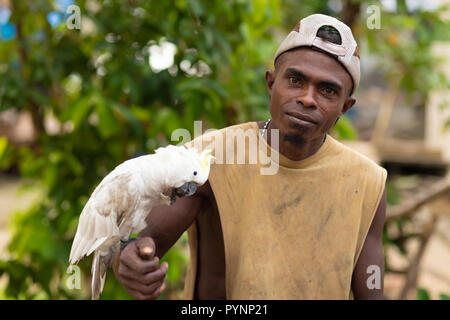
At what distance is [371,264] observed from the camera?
1.31m

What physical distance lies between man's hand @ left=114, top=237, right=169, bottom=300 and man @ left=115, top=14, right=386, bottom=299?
13cm

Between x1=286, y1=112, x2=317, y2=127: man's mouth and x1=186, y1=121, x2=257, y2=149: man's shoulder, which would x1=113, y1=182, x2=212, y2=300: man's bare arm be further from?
x1=286, y1=112, x2=317, y2=127: man's mouth

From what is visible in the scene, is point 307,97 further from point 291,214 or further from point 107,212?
point 107,212

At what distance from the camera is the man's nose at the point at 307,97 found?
1.10 metres

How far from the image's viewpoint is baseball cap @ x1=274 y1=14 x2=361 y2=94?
112 cm

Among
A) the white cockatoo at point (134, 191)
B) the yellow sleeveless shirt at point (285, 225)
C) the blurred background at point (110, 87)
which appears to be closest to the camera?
the white cockatoo at point (134, 191)

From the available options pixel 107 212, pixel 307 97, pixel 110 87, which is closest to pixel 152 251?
pixel 107 212

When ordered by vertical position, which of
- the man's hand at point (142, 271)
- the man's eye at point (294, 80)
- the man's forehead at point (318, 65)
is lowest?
the man's hand at point (142, 271)

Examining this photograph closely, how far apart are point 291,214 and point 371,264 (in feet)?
0.91

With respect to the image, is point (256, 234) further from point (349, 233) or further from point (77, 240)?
point (77, 240)

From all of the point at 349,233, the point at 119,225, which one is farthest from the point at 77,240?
the point at 349,233

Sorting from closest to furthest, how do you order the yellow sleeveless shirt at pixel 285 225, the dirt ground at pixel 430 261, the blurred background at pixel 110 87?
the yellow sleeveless shirt at pixel 285 225 → the blurred background at pixel 110 87 → the dirt ground at pixel 430 261

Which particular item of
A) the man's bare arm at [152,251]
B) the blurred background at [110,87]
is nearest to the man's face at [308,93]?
the man's bare arm at [152,251]

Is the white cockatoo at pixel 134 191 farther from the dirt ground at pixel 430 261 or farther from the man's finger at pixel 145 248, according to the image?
the dirt ground at pixel 430 261
